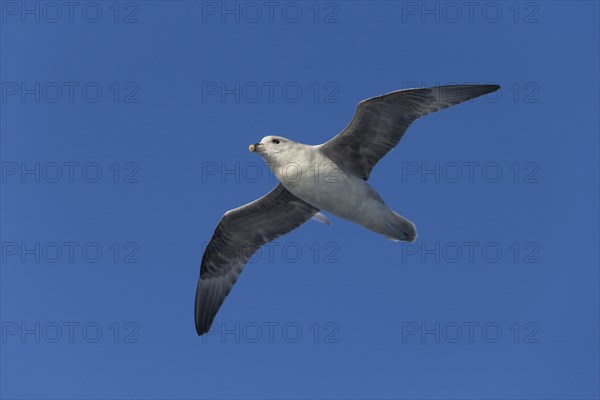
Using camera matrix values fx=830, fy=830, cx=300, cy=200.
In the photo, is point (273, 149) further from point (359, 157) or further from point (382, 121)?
point (382, 121)

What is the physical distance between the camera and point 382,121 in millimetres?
14844

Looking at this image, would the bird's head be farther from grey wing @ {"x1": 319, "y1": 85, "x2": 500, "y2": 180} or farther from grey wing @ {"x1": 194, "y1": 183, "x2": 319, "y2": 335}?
grey wing @ {"x1": 194, "y1": 183, "x2": 319, "y2": 335}

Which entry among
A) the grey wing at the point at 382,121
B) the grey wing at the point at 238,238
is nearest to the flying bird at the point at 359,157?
the grey wing at the point at 382,121

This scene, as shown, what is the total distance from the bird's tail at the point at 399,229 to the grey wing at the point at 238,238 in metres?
2.11

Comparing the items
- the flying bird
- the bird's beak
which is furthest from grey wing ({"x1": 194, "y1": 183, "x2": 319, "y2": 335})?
the bird's beak

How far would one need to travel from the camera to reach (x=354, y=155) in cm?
1520

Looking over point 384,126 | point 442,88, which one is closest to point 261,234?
point 384,126

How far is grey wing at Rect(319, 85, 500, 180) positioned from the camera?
1461cm

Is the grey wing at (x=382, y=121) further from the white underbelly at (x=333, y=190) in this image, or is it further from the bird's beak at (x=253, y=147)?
the bird's beak at (x=253, y=147)

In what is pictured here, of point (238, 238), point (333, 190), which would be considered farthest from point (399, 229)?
point (238, 238)

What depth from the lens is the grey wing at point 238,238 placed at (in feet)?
54.4

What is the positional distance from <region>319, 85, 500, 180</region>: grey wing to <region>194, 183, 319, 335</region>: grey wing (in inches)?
66.9

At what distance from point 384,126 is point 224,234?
4.36m

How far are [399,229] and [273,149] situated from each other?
8.87 ft
